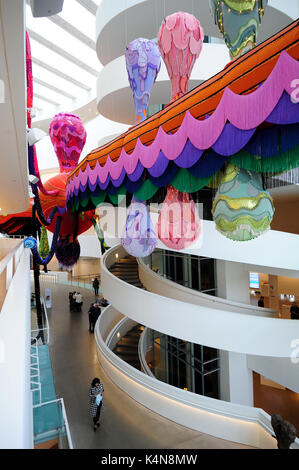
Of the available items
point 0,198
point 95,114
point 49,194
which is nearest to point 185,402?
point 49,194

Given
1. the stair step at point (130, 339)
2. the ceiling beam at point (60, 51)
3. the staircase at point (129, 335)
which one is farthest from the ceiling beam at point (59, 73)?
Answer: the stair step at point (130, 339)

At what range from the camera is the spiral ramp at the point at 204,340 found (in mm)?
5301

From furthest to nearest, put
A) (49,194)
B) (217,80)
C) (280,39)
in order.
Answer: (49,194) < (217,80) < (280,39)

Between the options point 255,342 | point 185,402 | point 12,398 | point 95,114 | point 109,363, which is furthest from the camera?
point 95,114

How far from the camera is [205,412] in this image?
19.5 ft

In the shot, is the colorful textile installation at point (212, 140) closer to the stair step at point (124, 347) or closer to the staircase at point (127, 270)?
the stair step at point (124, 347)

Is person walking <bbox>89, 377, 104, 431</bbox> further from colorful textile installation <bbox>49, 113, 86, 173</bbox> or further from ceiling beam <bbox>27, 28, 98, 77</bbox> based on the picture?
ceiling beam <bbox>27, 28, 98, 77</bbox>

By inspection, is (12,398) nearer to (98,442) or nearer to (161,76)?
(98,442)

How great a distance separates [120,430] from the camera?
5750 mm

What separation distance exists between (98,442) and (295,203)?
9731 millimetres

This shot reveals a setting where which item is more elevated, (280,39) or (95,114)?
(95,114)

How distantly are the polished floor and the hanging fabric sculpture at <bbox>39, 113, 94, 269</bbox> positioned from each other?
3.33m

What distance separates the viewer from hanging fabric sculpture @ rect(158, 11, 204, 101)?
2.49m

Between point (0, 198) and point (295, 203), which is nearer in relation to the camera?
point (0, 198)
